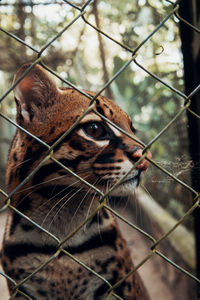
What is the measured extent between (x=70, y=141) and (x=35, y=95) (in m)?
0.29

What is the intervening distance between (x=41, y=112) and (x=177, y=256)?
2.02 m

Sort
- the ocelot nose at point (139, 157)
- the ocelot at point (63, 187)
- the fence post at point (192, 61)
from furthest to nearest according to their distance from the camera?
the fence post at point (192, 61) < the ocelot at point (63, 187) < the ocelot nose at point (139, 157)

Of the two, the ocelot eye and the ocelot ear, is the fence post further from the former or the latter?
the ocelot ear

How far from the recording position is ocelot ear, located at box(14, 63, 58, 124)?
1563 millimetres

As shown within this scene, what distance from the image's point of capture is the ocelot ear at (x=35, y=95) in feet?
5.13

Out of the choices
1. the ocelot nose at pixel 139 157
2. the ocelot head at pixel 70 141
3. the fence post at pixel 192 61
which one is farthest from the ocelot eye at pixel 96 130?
the fence post at pixel 192 61

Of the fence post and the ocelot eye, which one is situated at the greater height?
the fence post

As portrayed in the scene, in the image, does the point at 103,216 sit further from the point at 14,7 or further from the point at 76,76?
the point at 14,7

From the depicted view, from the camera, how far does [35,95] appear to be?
64.5 inches

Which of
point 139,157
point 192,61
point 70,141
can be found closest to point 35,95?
point 70,141

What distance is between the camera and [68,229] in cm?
175

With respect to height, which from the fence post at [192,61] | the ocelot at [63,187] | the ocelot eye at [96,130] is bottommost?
the ocelot at [63,187]

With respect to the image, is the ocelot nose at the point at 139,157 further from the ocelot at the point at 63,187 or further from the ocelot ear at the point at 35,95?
the ocelot ear at the point at 35,95

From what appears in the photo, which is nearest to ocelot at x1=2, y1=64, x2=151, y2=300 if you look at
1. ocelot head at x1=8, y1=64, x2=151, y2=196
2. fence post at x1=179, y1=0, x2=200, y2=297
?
ocelot head at x1=8, y1=64, x2=151, y2=196
